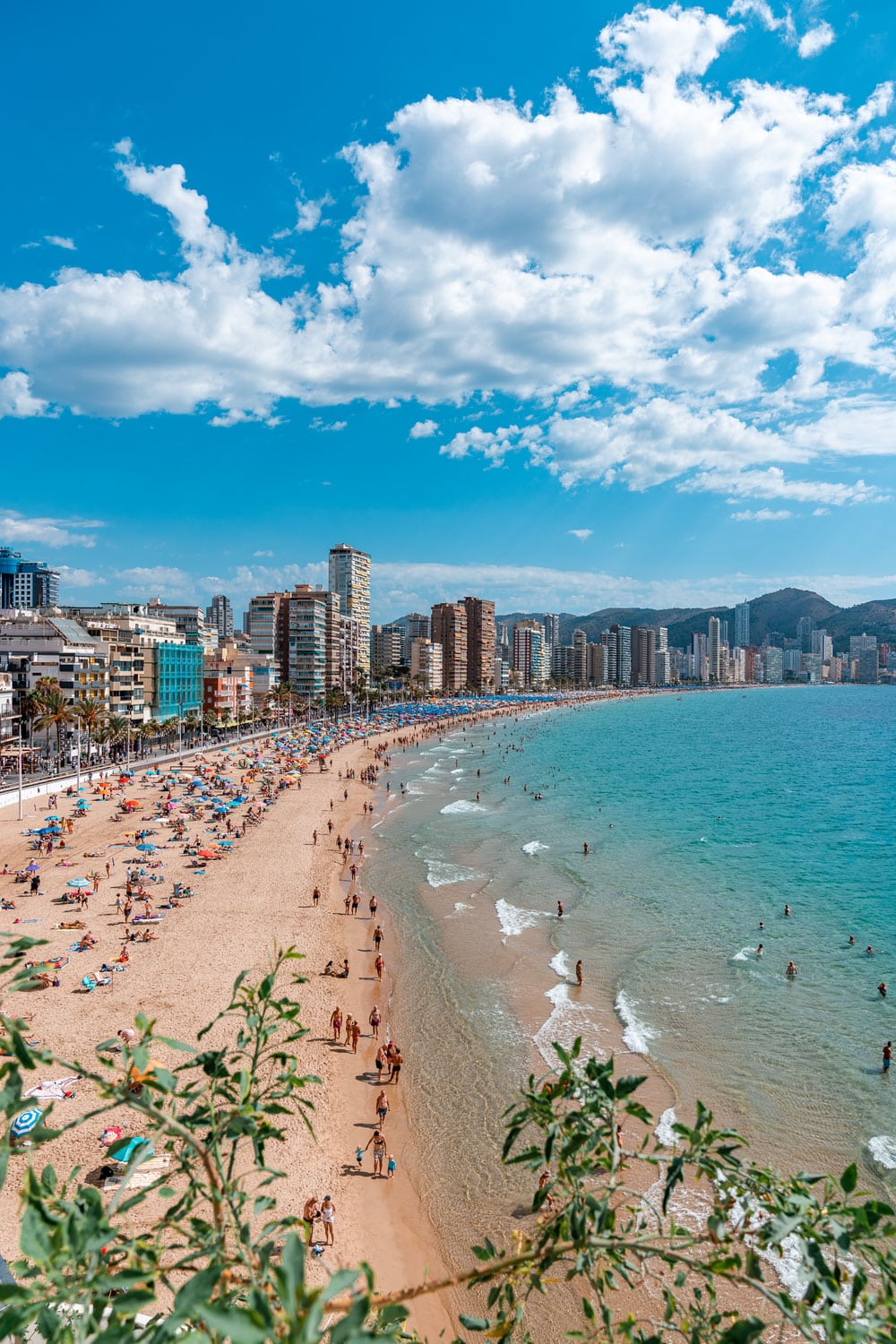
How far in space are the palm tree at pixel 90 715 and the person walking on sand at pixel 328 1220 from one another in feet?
168

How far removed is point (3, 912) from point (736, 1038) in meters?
25.1

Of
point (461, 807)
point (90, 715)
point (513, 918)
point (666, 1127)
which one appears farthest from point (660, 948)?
point (90, 715)

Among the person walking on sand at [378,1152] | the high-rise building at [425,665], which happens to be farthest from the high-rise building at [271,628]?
the person walking on sand at [378,1152]

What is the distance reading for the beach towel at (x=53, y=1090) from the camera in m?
16.1

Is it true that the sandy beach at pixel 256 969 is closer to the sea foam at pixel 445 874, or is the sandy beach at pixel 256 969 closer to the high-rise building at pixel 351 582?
→ the sea foam at pixel 445 874

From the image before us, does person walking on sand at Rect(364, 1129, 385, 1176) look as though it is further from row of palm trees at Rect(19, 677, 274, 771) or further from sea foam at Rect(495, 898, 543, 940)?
row of palm trees at Rect(19, 677, 274, 771)

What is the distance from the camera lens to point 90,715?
58.2m

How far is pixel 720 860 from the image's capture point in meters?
40.0

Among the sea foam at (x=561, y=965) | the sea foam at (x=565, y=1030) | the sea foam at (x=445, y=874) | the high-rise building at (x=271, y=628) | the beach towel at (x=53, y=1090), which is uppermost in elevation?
the high-rise building at (x=271, y=628)

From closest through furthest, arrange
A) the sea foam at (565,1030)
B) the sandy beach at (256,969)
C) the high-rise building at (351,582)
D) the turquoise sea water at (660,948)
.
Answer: the sandy beach at (256,969), the turquoise sea water at (660,948), the sea foam at (565,1030), the high-rise building at (351,582)

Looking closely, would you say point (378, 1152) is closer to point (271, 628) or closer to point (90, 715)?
point (90, 715)

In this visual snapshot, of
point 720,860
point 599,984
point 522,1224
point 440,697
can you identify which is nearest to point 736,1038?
point 599,984

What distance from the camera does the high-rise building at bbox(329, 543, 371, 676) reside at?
161 meters

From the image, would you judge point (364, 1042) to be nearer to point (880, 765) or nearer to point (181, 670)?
point (181, 670)
